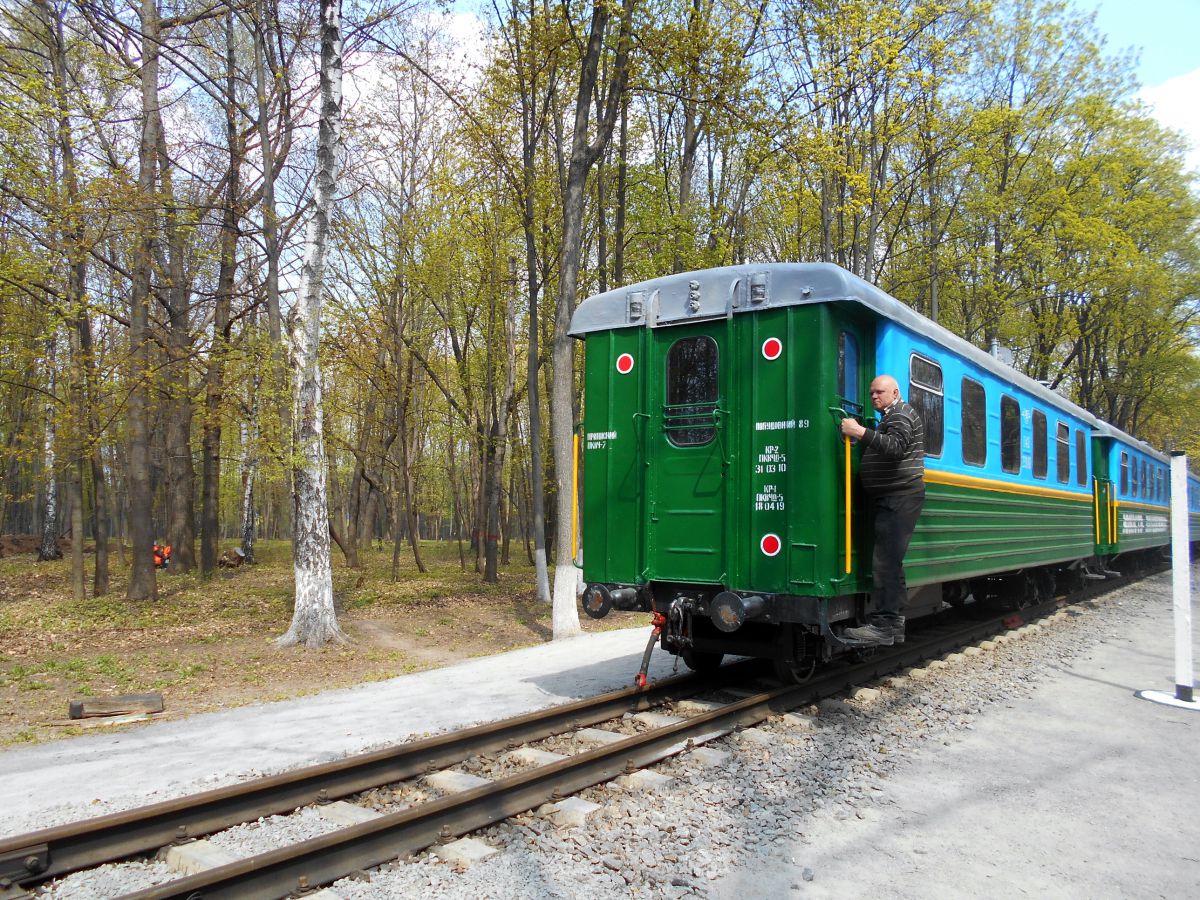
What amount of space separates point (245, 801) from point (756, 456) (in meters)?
4.12

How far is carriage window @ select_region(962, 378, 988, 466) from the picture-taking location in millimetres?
8102

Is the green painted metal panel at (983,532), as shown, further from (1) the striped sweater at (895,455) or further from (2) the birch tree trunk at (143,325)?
(2) the birch tree trunk at (143,325)

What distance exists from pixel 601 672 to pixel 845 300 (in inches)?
188

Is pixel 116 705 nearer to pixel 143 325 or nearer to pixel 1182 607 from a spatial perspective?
pixel 143 325

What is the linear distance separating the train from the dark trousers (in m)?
0.18

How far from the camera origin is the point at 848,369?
6305 mm

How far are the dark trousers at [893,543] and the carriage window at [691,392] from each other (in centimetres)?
147

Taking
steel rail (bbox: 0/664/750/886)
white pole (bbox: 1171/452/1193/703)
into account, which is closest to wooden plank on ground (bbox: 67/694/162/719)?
steel rail (bbox: 0/664/750/886)

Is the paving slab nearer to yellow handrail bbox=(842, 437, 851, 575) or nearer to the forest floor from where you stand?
the forest floor

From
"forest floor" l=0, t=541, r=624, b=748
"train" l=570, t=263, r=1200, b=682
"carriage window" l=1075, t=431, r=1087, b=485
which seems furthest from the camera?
"carriage window" l=1075, t=431, r=1087, b=485

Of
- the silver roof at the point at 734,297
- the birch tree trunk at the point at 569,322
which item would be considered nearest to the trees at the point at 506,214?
the birch tree trunk at the point at 569,322

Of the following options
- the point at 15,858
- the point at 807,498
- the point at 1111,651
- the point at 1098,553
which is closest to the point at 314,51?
the point at 807,498

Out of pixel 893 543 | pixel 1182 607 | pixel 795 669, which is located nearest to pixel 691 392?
pixel 893 543

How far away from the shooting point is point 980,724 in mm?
6441
